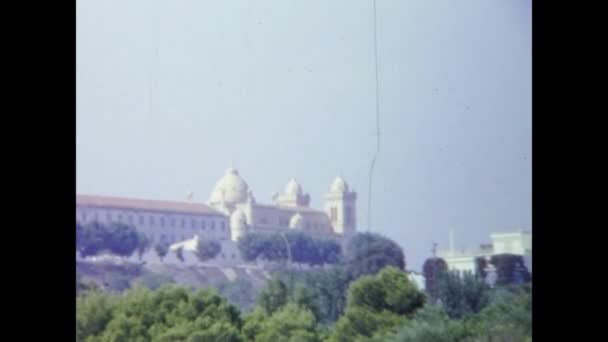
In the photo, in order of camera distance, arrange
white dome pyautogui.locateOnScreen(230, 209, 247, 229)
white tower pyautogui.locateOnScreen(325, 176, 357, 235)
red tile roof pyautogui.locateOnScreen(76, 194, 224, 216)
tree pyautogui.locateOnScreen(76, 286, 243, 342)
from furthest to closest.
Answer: white dome pyautogui.locateOnScreen(230, 209, 247, 229), red tile roof pyautogui.locateOnScreen(76, 194, 224, 216), white tower pyautogui.locateOnScreen(325, 176, 357, 235), tree pyautogui.locateOnScreen(76, 286, 243, 342)

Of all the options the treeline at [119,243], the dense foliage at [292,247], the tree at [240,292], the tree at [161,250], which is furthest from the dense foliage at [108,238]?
the dense foliage at [292,247]

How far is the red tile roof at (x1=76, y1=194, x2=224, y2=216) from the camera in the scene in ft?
35.2

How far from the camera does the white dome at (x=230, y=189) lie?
1077cm

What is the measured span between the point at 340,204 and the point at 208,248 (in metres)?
1.35

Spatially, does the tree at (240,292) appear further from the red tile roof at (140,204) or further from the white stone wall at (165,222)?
the red tile roof at (140,204)

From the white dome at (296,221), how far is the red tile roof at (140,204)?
83 centimetres

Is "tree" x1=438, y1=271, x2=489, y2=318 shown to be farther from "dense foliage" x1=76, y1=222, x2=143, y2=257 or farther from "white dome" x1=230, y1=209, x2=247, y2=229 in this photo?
"dense foliage" x1=76, y1=222, x2=143, y2=257

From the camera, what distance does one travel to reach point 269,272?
10883 mm

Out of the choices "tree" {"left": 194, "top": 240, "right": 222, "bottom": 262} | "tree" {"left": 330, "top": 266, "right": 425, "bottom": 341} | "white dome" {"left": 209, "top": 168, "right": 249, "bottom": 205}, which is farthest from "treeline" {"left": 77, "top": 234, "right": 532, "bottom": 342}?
"white dome" {"left": 209, "top": 168, "right": 249, "bottom": 205}

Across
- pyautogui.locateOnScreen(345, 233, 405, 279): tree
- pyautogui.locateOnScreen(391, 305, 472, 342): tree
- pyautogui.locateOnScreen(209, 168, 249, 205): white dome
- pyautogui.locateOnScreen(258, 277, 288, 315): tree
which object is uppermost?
pyautogui.locateOnScreen(209, 168, 249, 205): white dome

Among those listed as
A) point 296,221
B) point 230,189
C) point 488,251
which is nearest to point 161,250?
point 230,189

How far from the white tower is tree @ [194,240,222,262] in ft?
3.76
